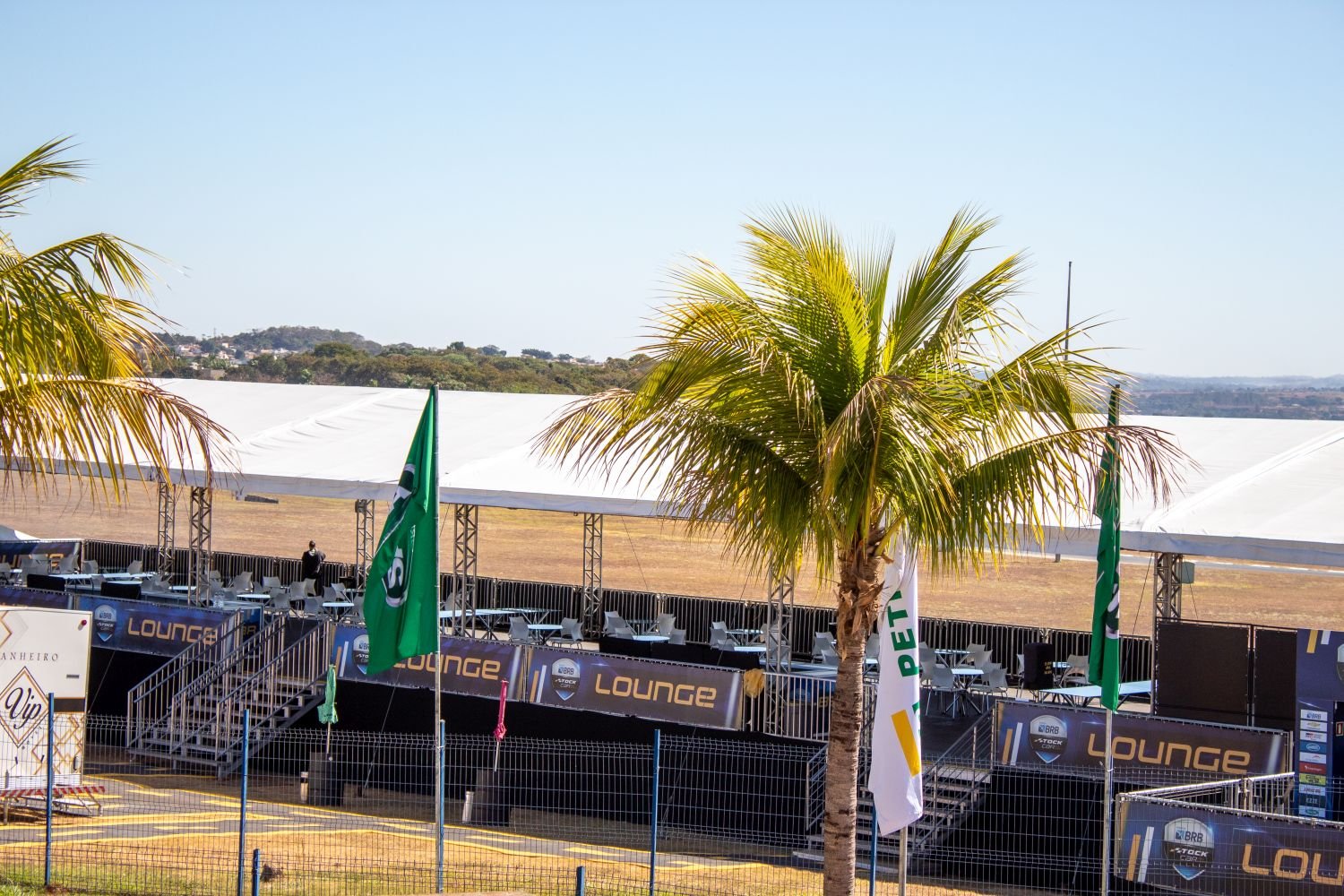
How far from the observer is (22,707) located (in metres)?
17.0

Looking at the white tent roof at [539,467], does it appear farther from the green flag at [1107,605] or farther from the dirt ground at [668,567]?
the dirt ground at [668,567]

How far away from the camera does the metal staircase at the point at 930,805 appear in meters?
15.9

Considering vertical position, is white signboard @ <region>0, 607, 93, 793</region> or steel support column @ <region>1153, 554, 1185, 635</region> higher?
steel support column @ <region>1153, 554, 1185, 635</region>

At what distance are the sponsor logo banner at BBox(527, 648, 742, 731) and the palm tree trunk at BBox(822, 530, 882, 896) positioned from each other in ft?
28.0

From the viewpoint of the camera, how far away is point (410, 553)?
12109 millimetres

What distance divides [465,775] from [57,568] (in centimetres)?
1762

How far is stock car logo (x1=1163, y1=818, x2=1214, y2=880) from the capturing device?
12.9 meters

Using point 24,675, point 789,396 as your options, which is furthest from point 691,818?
point 789,396

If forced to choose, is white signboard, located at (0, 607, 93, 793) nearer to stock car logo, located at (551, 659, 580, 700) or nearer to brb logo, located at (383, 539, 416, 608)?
stock car logo, located at (551, 659, 580, 700)

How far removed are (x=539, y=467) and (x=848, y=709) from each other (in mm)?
12769

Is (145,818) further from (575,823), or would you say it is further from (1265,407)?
(1265,407)

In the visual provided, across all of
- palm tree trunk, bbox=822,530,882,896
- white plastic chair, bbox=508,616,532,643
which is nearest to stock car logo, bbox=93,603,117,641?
white plastic chair, bbox=508,616,532,643

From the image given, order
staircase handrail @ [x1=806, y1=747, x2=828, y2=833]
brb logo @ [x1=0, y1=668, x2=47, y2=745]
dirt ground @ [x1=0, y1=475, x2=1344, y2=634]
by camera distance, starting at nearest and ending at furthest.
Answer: staircase handrail @ [x1=806, y1=747, x2=828, y2=833], brb logo @ [x1=0, y1=668, x2=47, y2=745], dirt ground @ [x1=0, y1=475, x2=1344, y2=634]

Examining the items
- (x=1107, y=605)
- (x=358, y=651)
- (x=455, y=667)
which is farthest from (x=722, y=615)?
(x=1107, y=605)
